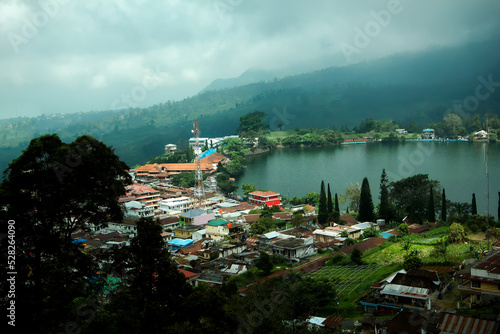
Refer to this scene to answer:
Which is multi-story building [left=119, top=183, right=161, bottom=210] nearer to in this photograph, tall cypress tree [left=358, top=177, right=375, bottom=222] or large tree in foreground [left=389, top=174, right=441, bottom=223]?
tall cypress tree [left=358, top=177, right=375, bottom=222]

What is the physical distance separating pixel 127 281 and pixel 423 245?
6.09m

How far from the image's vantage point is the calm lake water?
1716 centimetres

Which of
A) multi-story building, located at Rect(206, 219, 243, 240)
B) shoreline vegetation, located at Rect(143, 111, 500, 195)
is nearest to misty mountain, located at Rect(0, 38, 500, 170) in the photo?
shoreline vegetation, located at Rect(143, 111, 500, 195)

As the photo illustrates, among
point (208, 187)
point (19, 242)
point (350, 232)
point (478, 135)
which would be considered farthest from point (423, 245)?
point (478, 135)

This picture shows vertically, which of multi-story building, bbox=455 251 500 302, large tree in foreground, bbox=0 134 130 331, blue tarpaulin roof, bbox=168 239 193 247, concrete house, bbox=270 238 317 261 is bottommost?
blue tarpaulin roof, bbox=168 239 193 247

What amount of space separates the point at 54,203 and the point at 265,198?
13.0 m

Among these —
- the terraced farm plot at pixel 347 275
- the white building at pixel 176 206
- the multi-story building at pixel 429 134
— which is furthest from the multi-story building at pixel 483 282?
A: the multi-story building at pixel 429 134

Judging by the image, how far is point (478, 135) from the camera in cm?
3145

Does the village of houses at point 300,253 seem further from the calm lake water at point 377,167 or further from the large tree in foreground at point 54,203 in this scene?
the calm lake water at point 377,167

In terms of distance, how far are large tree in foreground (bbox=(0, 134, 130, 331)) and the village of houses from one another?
2578 millimetres

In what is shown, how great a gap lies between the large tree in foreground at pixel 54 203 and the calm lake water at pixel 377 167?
1259 centimetres

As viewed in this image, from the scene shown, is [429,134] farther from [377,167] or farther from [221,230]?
[221,230]

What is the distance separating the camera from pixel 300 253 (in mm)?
8852

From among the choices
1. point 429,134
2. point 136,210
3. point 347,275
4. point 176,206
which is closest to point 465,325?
point 347,275
